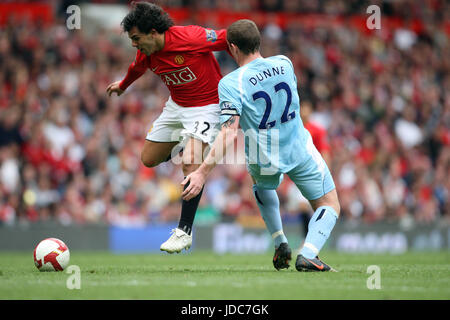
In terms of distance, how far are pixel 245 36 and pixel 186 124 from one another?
5.37ft

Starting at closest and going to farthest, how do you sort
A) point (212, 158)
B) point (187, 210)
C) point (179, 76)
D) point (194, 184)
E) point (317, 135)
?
point (194, 184), point (212, 158), point (187, 210), point (179, 76), point (317, 135)

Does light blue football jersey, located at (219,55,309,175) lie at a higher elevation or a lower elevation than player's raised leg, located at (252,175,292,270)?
higher

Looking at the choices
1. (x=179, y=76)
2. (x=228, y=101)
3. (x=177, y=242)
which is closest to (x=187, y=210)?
(x=177, y=242)

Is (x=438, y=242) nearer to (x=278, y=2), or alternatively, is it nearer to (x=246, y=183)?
(x=246, y=183)

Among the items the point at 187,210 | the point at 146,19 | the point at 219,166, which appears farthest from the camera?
the point at 219,166

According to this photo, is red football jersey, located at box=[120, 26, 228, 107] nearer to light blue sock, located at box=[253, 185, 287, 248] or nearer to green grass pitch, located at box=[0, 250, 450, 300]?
light blue sock, located at box=[253, 185, 287, 248]

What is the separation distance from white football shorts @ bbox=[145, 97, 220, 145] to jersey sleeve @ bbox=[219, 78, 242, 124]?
135cm

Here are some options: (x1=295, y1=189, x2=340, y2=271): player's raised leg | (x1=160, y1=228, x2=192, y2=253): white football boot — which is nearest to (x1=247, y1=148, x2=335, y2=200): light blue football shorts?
(x1=295, y1=189, x2=340, y2=271): player's raised leg

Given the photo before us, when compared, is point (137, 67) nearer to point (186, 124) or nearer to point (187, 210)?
point (186, 124)

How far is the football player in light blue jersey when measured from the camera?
6.56 meters

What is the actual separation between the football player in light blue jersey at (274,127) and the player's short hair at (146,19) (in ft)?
3.48

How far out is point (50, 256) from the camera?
7.13 m

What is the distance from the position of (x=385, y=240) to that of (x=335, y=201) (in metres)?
9.93

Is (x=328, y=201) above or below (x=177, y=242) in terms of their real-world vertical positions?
above
